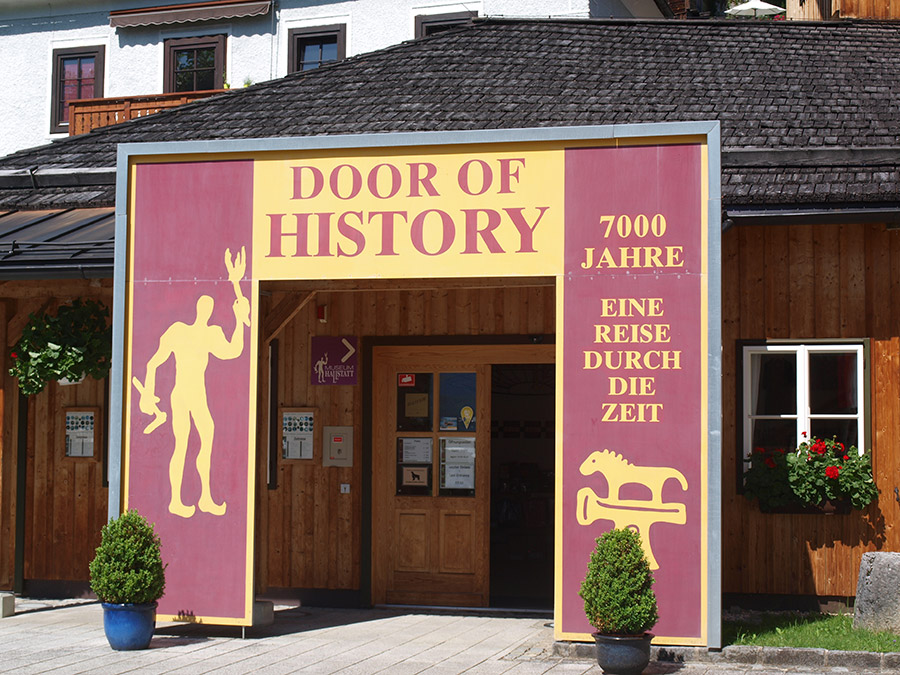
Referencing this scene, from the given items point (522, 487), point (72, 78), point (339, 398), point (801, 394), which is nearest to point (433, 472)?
point (339, 398)

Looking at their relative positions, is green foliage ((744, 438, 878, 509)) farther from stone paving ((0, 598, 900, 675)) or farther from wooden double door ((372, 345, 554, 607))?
wooden double door ((372, 345, 554, 607))

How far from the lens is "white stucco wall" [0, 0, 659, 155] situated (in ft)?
68.5

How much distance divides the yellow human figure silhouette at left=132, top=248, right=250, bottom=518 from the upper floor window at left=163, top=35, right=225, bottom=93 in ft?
43.5

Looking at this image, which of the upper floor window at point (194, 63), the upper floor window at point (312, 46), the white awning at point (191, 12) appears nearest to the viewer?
the upper floor window at point (312, 46)

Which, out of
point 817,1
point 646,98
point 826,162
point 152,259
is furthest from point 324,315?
point 817,1

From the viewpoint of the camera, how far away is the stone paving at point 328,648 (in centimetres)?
847

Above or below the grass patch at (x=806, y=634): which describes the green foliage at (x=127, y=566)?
above

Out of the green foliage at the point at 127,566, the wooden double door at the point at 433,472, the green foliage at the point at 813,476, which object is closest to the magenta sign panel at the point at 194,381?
the green foliage at the point at 127,566

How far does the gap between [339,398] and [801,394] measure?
Result: 463 cm

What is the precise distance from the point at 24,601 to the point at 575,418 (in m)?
6.63

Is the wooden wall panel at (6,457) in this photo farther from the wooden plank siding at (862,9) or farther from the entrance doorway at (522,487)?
the wooden plank siding at (862,9)

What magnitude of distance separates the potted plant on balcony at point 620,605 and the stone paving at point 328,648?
10.4 inches

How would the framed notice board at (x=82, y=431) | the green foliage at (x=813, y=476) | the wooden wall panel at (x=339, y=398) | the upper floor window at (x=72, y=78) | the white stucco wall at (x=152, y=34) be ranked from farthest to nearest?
the upper floor window at (x=72, y=78) < the white stucco wall at (x=152, y=34) < the framed notice board at (x=82, y=431) < the wooden wall panel at (x=339, y=398) < the green foliage at (x=813, y=476)

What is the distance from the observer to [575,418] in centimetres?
915
